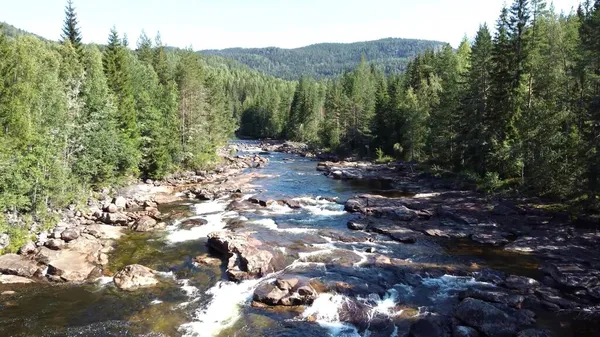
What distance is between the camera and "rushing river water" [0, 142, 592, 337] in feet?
64.8

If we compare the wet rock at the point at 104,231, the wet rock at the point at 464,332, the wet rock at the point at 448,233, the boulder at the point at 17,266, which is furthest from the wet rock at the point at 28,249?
the wet rock at the point at 448,233

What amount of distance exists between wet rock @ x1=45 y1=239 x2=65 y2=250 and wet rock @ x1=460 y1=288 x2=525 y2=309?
82.8ft

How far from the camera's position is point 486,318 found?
A: 19297mm

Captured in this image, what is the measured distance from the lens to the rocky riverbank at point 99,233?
81.6 feet

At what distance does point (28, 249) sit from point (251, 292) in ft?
50.9

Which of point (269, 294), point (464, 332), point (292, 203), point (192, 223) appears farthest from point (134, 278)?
point (292, 203)

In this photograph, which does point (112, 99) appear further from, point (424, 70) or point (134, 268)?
point (424, 70)

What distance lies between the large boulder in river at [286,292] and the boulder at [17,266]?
44.1 feet

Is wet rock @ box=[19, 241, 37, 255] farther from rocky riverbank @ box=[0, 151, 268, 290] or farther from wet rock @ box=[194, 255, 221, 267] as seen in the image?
wet rock @ box=[194, 255, 221, 267]

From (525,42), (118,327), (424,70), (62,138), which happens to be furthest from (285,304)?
(424,70)

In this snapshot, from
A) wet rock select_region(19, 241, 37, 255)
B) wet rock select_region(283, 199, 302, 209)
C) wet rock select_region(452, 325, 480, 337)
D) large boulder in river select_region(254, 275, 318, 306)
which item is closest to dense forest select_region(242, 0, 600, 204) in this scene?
wet rock select_region(452, 325, 480, 337)

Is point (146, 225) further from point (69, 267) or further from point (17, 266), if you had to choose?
point (17, 266)

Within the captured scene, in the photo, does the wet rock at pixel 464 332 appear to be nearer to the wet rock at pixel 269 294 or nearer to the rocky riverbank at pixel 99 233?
the wet rock at pixel 269 294

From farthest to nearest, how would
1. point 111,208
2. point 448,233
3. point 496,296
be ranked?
point 111,208
point 448,233
point 496,296
